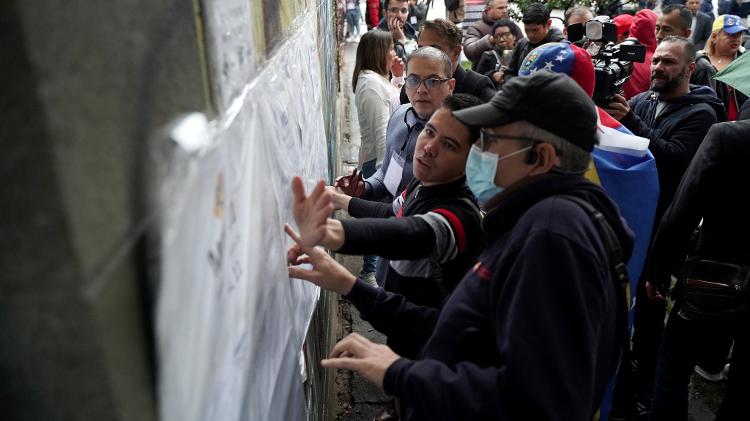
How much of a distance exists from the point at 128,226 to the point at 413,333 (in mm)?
1371

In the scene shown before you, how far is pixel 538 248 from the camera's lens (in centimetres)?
129

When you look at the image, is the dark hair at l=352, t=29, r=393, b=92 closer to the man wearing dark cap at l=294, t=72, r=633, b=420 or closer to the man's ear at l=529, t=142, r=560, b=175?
the man wearing dark cap at l=294, t=72, r=633, b=420

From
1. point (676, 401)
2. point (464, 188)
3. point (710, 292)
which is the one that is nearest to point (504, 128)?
point (464, 188)

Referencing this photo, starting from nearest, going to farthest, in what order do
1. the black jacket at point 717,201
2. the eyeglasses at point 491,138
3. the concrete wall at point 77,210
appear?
the concrete wall at point 77,210
the eyeglasses at point 491,138
the black jacket at point 717,201

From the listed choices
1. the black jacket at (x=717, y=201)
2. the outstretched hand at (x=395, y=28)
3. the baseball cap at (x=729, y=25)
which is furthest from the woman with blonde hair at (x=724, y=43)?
the outstretched hand at (x=395, y=28)

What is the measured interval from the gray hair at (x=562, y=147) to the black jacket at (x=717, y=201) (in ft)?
4.56

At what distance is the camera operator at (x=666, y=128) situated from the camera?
10.7ft

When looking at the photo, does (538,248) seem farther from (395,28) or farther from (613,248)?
(395,28)

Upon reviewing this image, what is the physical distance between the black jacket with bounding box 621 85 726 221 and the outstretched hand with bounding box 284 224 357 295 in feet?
7.23

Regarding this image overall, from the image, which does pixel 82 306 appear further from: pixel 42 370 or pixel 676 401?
pixel 676 401

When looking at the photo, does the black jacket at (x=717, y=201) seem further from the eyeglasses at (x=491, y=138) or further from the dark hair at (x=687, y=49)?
the eyeglasses at (x=491, y=138)

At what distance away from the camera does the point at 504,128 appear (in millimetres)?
1559

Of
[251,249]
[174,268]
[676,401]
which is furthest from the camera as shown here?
[676,401]

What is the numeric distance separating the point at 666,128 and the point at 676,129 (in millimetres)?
56
